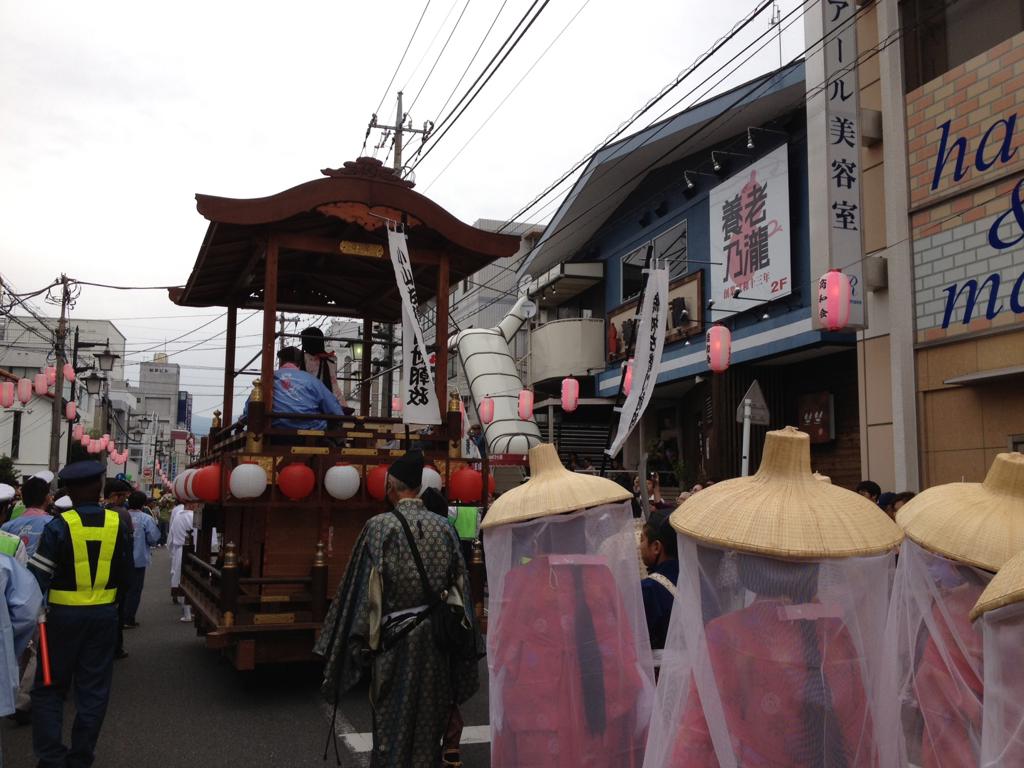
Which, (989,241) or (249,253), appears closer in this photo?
(249,253)

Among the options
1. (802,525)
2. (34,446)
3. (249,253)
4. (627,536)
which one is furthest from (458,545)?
(34,446)

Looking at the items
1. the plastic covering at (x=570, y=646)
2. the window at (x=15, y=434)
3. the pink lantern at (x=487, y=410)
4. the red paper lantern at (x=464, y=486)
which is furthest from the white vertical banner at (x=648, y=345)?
the window at (x=15, y=434)

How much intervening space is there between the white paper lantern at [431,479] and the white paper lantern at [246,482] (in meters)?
1.33

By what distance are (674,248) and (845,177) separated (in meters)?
7.98

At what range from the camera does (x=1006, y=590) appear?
182cm

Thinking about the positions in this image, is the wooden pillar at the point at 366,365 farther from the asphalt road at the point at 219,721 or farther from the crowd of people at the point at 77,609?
the crowd of people at the point at 77,609

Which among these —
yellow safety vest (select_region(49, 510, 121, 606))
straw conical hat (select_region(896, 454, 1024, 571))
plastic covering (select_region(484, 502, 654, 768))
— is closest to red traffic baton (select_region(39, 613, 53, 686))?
yellow safety vest (select_region(49, 510, 121, 606))

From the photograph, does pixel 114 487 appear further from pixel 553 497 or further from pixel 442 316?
pixel 553 497

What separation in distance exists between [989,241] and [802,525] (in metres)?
9.49

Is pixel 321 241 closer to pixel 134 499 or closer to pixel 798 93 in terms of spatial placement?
pixel 134 499

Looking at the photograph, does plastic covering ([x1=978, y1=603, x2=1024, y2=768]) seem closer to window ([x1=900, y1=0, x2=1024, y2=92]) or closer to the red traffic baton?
the red traffic baton

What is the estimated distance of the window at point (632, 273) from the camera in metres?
22.0

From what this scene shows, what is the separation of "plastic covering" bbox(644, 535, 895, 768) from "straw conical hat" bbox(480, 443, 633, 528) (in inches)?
57.0

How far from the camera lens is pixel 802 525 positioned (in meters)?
2.42
